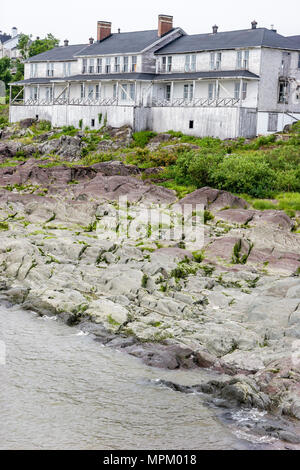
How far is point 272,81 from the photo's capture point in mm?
54281

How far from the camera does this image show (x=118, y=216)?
126 ft

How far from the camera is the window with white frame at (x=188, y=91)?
189ft

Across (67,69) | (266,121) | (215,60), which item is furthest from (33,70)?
(266,121)

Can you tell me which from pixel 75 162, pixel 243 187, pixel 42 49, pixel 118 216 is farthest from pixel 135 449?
pixel 42 49

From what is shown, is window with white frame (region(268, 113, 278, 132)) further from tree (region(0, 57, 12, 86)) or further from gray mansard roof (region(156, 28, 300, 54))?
tree (region(0, 57, 12, 86))

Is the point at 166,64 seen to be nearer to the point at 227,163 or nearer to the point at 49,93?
the point at 49,93

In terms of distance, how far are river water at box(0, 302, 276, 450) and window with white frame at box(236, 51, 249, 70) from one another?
36.8m

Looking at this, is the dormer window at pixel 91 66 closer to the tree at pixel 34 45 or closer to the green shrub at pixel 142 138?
the green shrub at pixel 142 138

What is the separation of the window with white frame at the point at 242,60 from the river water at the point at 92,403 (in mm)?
36833

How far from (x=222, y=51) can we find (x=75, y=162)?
52.9 ft

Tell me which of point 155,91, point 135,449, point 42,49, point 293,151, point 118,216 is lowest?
point 135,449

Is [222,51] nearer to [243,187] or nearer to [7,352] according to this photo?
[243,187]

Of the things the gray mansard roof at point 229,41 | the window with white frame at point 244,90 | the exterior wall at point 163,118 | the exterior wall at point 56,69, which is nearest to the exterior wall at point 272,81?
the gray mansard roof at point 229,41

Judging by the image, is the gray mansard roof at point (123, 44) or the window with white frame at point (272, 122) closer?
the window with white frame at point (272, 122)
